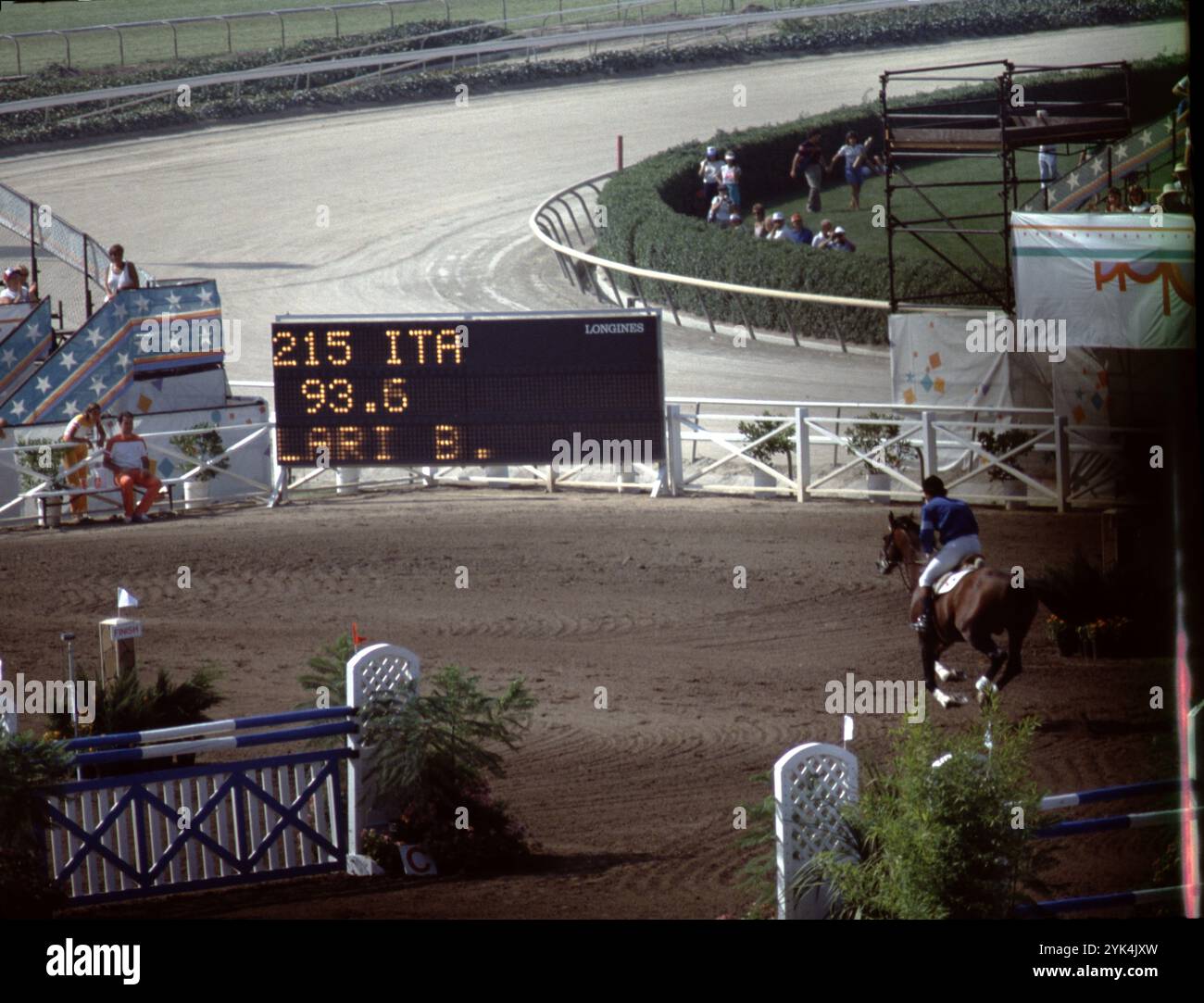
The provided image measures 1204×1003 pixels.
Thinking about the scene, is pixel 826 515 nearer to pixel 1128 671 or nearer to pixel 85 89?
pixel 1128 671

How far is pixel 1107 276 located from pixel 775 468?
4.89 metres

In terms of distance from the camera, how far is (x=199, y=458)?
69.6 feet

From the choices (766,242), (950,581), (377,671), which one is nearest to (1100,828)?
(377,671)

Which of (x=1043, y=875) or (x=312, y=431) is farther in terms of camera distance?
(x=312, y=431)

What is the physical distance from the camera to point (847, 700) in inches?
513

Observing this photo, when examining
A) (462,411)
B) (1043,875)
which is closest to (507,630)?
(462,411)

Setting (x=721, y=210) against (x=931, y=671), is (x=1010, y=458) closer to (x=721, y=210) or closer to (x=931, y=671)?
(x=931, y=671)

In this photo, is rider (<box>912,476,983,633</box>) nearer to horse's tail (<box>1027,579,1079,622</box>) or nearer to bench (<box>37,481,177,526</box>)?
horse's tail (<box>1027,579,1079,622</box>)

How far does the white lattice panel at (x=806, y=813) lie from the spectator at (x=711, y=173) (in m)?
28.9

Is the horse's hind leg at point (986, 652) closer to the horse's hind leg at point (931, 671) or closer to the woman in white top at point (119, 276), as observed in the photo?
the horse's hind leg at point (931, 671)

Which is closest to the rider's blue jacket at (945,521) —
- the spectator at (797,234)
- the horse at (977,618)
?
the horse at (977,618)

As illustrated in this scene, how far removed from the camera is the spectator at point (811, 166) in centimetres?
3494

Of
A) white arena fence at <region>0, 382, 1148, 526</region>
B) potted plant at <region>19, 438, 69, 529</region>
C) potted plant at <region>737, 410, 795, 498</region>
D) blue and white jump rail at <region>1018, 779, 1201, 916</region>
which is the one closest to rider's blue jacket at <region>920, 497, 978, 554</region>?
white arena fence at <region>0, 382, 1148, 526</region>
